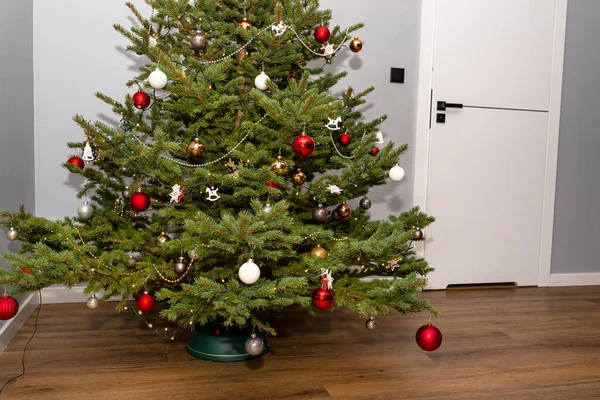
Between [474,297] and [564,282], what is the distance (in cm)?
78

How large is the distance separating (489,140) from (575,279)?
41.2 inches

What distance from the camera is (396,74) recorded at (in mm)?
2861

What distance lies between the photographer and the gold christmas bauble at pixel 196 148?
1.73m

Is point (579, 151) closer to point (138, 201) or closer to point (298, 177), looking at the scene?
point (298, 177)

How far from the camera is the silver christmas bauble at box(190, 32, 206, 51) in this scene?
1.80 metres

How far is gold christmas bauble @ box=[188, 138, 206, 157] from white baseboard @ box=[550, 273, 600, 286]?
96.1 inches

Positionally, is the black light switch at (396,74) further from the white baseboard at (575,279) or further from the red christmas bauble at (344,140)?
the white baseboard at (575,279)

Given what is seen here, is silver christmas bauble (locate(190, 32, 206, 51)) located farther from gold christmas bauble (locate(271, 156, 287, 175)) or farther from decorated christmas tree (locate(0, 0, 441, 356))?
gold christmas bauble (locate(271, 156, 287, 175))

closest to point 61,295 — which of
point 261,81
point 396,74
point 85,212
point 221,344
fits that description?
point 85,212

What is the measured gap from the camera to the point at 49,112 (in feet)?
8.02

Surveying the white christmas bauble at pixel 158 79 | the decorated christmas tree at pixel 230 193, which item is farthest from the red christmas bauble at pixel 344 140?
the white christmas bauble at pixel 158 79

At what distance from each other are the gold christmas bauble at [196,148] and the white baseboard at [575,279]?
244 cm

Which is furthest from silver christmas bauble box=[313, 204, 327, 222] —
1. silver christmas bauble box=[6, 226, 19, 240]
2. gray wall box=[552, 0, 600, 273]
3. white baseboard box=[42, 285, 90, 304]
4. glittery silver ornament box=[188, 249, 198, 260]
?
gray wall box=[552, 0, 600, 273]

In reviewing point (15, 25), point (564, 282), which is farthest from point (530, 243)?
point (15, 25)
